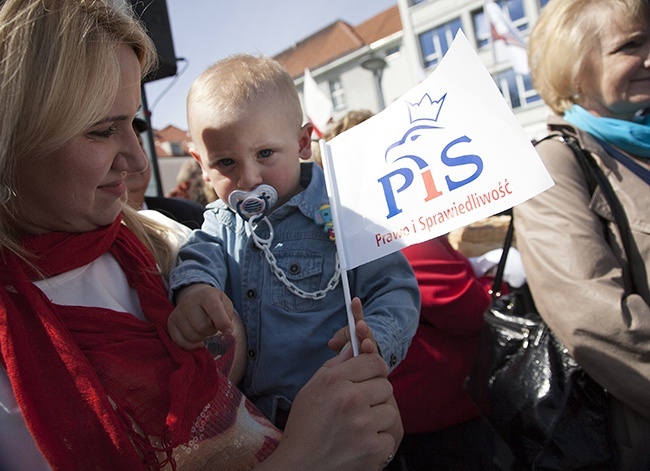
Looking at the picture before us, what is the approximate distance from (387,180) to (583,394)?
0.93 metres

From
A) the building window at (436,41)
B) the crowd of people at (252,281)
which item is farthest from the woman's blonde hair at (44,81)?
the building window at (436,41)

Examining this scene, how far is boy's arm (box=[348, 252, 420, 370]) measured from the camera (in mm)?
1347

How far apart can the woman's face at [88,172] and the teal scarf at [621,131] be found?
146 cm

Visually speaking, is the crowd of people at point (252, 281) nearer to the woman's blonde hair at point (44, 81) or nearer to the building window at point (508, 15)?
the woman's blonde hair at point (44, 81)

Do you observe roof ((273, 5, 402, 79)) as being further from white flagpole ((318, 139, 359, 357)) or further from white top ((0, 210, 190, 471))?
white top ((0, 210, 190, 471))

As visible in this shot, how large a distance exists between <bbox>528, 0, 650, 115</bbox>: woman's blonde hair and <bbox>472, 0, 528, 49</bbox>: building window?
1968cm

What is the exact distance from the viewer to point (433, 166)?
1.20 m

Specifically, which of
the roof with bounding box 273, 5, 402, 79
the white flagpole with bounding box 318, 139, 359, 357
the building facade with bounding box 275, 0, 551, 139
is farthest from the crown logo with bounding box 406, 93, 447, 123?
the roof with bounding box 273, 5, 402, 79

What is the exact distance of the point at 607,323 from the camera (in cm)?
147

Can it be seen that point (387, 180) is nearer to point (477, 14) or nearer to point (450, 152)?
point (450, 152)

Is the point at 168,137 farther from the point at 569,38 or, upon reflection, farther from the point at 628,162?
the point at 628,162

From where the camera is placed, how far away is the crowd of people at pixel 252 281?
1059 millimetres

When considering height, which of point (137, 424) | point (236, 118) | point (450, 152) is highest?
point (236, 118)

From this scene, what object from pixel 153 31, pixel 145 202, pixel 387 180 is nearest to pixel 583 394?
pixel 387 180
